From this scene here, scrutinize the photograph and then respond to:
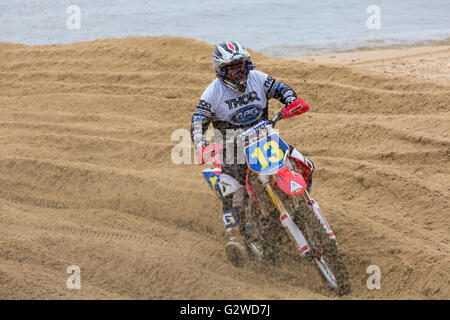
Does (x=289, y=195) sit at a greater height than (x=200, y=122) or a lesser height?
lesser

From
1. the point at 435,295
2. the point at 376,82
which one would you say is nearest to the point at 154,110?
the point at 376,82

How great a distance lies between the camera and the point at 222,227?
5.67m

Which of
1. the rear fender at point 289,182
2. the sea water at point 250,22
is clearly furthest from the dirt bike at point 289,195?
the sea water at point 250,22

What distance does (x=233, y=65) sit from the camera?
4777 millimetres

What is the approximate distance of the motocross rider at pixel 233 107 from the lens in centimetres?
480

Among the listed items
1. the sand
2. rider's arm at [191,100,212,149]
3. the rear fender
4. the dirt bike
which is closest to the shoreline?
the sand

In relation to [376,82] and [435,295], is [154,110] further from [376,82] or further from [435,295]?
[435,295]

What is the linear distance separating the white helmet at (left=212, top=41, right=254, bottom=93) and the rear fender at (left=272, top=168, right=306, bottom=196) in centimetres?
99

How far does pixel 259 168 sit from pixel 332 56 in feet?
28.7

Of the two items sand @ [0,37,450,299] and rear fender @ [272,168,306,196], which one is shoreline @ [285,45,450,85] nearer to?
sand @ [0,37,450,299]

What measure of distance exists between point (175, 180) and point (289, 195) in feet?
7.92

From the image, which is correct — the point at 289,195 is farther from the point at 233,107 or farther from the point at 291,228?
the point at 233,107

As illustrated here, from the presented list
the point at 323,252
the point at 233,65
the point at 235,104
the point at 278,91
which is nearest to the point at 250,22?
the point at 278,91

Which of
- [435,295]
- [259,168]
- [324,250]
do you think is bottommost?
[435,295]
